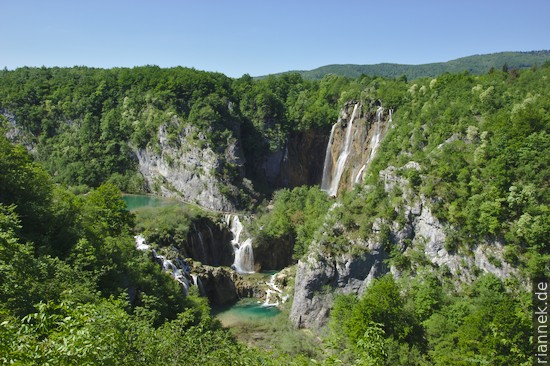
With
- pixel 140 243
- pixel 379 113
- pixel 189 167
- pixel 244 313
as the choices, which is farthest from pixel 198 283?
pixel 189 167

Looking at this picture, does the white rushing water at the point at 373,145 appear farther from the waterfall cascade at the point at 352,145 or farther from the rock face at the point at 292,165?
the rock face at the point at 292,165

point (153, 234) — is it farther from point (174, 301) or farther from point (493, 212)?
point (493, 212)

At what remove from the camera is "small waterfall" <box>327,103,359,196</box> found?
5621 centimetres

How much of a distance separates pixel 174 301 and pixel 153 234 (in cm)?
1469

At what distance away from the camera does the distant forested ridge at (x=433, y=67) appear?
176 metres

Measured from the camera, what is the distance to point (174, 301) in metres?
26.1

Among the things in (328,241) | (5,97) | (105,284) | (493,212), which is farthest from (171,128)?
(493,212)

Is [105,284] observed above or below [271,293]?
above

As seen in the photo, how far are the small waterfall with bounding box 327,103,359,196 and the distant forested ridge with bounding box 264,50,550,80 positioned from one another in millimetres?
118056

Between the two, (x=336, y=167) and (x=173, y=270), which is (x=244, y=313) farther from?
(x=336, y=167)

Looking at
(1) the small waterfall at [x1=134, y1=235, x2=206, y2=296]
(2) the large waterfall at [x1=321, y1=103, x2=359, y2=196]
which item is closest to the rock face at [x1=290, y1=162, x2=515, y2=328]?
(1) the small waterfall at [x1=134, y1=235, x2=206, y2=296]

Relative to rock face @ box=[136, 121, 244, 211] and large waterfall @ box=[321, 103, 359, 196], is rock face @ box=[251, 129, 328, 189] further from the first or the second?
large waterfall @ box=[321, 103, 359, 196]

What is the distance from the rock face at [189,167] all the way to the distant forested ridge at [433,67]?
116199 millimetres

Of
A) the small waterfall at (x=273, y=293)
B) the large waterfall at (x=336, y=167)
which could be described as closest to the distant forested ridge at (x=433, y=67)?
the large waterfall at (x=336, y=167)
